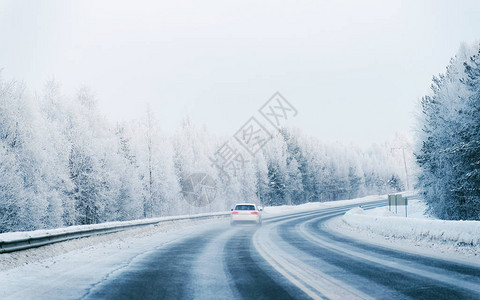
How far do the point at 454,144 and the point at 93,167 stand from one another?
1093 inches

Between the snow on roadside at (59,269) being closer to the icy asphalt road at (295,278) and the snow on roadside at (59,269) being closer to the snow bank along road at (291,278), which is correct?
the snow bank along road at (291,278)

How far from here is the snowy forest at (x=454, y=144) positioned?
19.0m

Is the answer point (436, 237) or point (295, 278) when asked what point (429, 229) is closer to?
Result: point (436, 237)

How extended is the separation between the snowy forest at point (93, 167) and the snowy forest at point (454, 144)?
486 mm

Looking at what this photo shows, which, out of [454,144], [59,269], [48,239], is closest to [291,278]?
[59,269]

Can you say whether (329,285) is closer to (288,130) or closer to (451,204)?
(451,204)

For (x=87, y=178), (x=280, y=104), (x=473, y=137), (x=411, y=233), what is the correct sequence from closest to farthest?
(x=411, y=233) < (x=473, y=137) < (x=87, y=178) < (x=280, y=104)

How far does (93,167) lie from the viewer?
116 ft

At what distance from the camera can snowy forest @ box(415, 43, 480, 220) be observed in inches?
747

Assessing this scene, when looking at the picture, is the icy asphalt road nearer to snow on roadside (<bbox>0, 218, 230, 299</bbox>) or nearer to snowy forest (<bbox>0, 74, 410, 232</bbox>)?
snow on roadside (<bbox>0, 218, 230, 299</bbox>)

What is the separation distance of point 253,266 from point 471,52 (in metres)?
23.1

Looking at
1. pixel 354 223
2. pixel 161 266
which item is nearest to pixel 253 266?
pixel 161 266

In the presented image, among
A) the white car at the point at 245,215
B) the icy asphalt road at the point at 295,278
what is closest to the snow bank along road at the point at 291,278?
the icy asphalt road at the point at 295,278

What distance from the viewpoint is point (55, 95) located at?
119 feet
